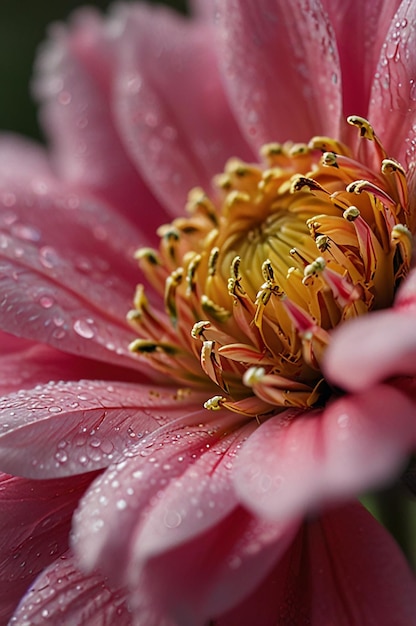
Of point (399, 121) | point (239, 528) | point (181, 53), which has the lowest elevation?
point (239, 528)

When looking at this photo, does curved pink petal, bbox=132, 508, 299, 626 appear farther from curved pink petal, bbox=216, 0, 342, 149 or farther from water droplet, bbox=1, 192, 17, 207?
water droplet, bbox=1, 192, 17, 207

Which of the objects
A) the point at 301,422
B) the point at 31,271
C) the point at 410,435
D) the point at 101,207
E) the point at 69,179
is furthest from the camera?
the point at 69,179

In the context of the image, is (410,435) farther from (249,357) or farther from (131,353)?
(131,353)

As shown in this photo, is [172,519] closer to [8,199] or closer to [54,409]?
[54,409]

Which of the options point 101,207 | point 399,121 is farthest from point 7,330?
point 399,121

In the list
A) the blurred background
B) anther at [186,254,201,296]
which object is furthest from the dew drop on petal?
the blurred background

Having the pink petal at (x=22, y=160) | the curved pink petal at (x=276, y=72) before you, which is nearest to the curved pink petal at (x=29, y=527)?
the curved pink petal at (x=276, y=72)

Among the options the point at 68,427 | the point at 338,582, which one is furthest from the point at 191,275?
the point at 338,582
